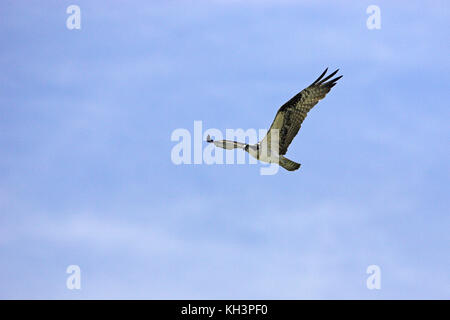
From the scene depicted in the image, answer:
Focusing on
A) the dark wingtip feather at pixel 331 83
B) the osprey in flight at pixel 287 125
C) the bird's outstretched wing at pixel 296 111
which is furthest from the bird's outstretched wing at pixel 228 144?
the dark wingtip feather at pixel 331 83

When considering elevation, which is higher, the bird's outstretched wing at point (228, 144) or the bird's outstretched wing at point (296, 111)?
the bird's outstretched wing at point (296, 111)

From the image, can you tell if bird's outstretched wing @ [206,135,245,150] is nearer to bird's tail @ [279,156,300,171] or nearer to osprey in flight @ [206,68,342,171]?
osprey in flight @ [206,68,342,171]

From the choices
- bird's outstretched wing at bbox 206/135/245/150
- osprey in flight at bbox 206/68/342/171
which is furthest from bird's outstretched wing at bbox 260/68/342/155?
bird's outstretched wing at bbox 206/135/245/150

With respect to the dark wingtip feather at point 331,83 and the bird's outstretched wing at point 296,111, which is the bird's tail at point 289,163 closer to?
the bird's outstretched wing at point 296,111

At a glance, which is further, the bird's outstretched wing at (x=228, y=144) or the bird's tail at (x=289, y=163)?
the bird's tail at (x=289, y=163)

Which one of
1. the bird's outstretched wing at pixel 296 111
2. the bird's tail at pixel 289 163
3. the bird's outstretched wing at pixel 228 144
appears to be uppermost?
the bird's outstretched wing at pixel 296 111

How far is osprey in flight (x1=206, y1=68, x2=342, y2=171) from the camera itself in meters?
19.4

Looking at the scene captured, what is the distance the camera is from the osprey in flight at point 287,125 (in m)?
19.4

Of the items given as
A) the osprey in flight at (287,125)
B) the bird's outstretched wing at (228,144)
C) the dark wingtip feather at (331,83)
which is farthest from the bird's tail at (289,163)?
the dark wingtip feather at (331,83)

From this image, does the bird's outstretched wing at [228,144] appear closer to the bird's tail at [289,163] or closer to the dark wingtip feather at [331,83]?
the bird's tail at [289,163]
